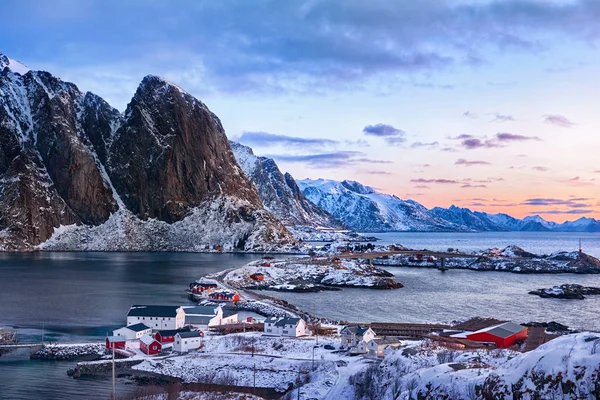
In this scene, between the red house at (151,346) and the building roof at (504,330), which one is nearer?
the red house at (151,346)

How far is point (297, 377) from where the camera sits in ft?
125

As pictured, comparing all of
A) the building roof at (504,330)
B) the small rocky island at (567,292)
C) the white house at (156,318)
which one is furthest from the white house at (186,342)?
the small rocky island at (567,292)

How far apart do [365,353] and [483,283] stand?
2798 inches

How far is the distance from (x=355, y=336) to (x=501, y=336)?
40.4 ft

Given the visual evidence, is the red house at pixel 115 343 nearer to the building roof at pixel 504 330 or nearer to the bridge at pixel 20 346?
the bridge at pixel 20 346

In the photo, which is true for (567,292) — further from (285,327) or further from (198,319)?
(198,319)

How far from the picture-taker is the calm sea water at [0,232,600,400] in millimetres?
40250

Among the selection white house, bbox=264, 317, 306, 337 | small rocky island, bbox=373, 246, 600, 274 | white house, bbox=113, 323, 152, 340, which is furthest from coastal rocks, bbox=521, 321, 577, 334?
small rocky island, bbox=373, 246, 600, 274

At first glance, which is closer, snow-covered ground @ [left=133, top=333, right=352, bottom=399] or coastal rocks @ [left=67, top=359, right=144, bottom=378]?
snow-covered ground @ [left=133, top=333, right=352, bottom=399]

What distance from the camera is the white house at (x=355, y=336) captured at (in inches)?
1686

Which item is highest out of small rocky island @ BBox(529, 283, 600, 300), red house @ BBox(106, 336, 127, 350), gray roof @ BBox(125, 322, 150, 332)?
gray roof @ BBox(125, 322, 150, 332)

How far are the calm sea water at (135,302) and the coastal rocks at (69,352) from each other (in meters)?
1.02

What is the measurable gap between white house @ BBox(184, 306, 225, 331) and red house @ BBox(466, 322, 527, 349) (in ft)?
77.4

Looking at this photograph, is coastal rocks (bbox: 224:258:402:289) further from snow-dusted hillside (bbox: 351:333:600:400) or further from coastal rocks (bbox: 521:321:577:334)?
snow-dusted hillside (bbox: 351:333:600:400)
